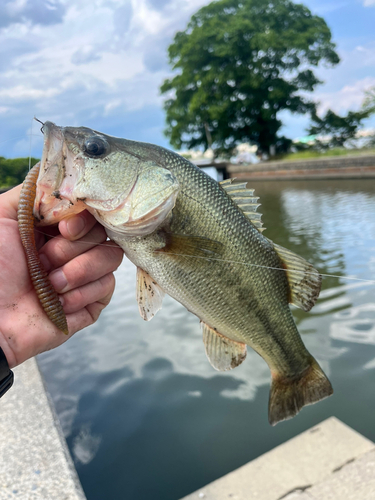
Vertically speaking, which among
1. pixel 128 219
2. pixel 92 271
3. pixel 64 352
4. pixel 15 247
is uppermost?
pixel 128 219

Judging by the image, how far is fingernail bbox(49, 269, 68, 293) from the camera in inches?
73.7

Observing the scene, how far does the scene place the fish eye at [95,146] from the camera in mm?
1609

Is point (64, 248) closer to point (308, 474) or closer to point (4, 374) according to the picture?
point (4, 374)

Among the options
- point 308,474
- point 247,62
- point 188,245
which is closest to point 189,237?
point 188,245

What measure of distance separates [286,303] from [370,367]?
2.87 metres

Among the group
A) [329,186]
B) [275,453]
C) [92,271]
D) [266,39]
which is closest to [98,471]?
[275,453]

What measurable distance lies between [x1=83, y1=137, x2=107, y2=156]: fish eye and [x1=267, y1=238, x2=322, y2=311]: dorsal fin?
3.03 feet

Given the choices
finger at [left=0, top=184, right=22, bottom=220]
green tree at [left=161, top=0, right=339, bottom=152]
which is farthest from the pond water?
green tree at [left=161, top=0, right=339, bottom=152]

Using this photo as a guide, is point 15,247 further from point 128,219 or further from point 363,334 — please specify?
point 363,334

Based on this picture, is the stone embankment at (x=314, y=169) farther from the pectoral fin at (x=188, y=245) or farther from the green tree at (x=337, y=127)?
the pectoral fin at (x=188, y=245)

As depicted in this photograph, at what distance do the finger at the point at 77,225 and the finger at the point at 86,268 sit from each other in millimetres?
133

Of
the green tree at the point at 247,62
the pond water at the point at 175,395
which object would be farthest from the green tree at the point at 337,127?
the pond water at the point at 175,395

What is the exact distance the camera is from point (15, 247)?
1812mm

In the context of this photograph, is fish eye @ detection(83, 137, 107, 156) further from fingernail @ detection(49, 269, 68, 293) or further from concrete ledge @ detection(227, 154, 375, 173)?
concrete ledge @ detection(227, 154, 375, 173)
